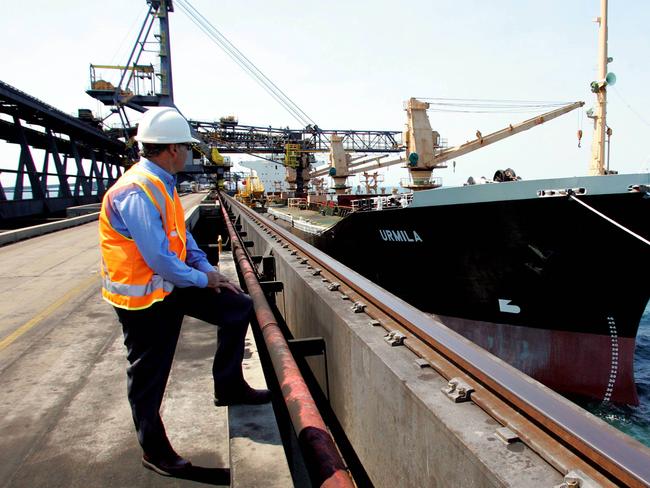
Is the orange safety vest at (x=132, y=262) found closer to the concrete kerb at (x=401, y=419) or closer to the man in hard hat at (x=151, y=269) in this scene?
the man in hard hat at (x=151, y=269)

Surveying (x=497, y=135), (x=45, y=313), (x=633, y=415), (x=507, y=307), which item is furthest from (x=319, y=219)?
(x=45, y=313)


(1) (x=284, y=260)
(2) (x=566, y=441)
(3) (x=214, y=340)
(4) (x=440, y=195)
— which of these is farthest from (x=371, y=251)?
(2) (x=566, y=441)

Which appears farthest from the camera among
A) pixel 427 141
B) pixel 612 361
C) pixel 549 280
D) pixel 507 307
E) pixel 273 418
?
pixel 427 141

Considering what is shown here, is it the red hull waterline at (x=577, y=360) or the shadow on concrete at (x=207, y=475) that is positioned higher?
the shadow on concrete at (x=207, y=475)

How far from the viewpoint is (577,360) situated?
30.8ft

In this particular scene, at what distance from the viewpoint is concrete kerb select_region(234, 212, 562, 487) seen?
1675 millimetres

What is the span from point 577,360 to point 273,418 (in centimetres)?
845

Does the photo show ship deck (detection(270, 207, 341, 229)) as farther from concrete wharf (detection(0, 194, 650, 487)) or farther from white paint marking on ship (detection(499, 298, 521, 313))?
concrete wharf (detection(0, 194, 650, 487))

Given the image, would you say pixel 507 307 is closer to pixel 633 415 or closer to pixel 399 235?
pixel 633 415

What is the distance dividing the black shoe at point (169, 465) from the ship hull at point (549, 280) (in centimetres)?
810

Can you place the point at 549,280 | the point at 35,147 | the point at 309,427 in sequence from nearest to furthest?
1. the point at 309,427
2. the point at 549,280
3. the point at 35,147

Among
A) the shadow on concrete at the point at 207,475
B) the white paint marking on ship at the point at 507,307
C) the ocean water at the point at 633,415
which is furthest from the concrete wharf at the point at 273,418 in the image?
the ocean water at the point at 633,415

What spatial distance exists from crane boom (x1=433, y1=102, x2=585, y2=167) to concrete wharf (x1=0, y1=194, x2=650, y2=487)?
19.2m

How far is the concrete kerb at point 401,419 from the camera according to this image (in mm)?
1675
